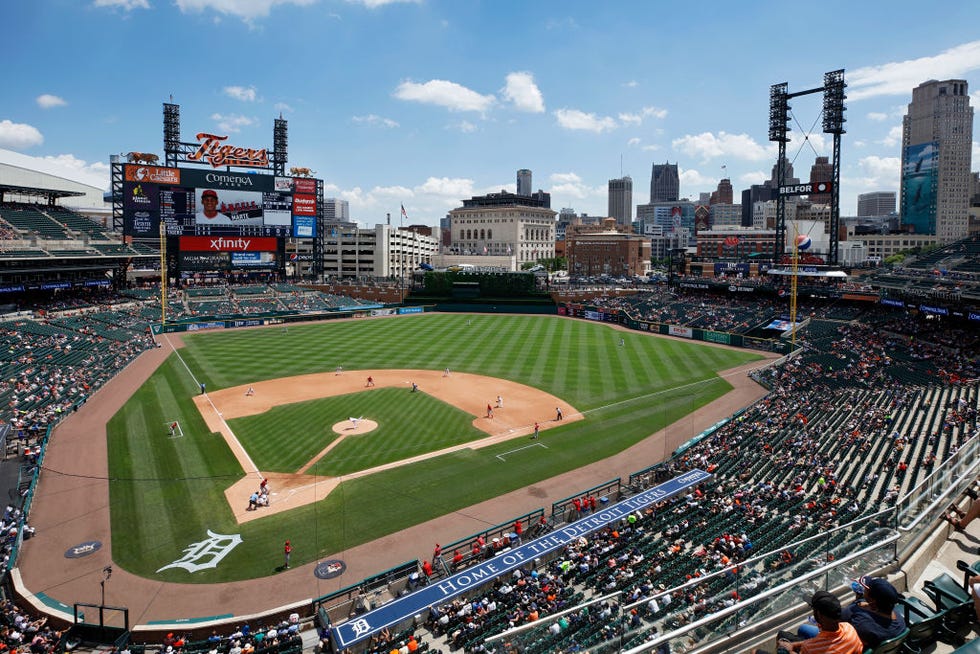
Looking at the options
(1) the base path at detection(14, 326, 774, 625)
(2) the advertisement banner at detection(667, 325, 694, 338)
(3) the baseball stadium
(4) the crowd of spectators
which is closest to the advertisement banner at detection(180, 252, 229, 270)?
(3) the baseball stadium

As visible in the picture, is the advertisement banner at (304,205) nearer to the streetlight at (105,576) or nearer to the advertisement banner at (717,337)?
the advertisement banner at (717,337)

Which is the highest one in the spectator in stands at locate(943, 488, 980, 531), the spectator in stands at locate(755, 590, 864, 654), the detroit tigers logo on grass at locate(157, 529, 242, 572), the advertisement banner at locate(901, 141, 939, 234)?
the advertisement banner at locate(901, 141, 939, 234)

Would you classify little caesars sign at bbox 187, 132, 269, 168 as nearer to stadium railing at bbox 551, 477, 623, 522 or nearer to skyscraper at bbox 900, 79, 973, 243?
stadium railing at bbox 551, 477, 623, 522

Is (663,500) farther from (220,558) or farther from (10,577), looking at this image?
(10,577)

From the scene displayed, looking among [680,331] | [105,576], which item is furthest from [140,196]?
[105,576]

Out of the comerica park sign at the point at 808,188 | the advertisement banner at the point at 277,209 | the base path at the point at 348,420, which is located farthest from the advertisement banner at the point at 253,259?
the comerica park sign at the point at 808,188

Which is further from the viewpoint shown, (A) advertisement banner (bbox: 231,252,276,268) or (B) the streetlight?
(A) advertisement banner (bbox: 231,252,276,268)

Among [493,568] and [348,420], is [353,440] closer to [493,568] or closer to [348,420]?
[348,420]
